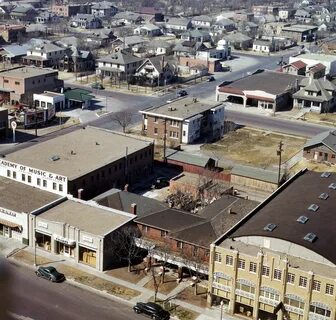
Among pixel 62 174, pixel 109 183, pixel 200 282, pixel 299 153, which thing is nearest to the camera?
pixel 200 282

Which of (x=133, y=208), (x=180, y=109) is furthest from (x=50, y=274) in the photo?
(x=180, y=109)

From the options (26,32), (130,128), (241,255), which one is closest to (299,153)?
(130,128)

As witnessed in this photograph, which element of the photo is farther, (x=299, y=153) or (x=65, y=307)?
(x=299, y=153)

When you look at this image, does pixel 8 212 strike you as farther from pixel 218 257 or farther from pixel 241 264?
pixel 241 264

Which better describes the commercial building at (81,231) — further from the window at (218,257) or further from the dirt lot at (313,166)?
the dirt lot at (313,166)

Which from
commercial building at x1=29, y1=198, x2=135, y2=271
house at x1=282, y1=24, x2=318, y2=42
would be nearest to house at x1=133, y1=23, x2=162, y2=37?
house at x1=282, y1=24, x2=318, y2=42

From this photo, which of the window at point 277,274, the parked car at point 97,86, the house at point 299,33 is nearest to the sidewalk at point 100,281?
the window at point 277,274

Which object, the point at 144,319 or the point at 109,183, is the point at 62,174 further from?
the point at 144,319
